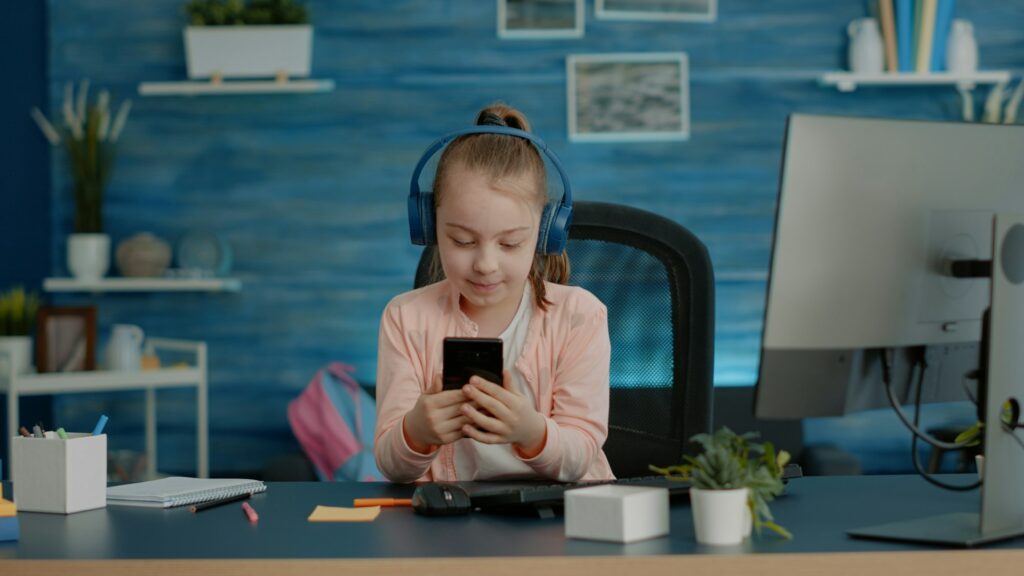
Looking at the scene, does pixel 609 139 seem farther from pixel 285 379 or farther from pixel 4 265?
pixel 4 265

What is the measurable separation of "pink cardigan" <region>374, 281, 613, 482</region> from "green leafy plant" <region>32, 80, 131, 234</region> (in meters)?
2.38

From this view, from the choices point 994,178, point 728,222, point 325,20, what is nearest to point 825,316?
point 994,178

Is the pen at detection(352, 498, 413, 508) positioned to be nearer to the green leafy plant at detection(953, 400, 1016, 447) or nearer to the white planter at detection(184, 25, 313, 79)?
the green leafy plant at detection(953, 400, 1016, 447)

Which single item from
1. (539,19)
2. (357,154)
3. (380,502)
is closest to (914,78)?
(539,19)

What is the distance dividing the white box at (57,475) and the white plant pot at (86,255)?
2.53 meters

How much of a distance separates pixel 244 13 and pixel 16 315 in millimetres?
1179

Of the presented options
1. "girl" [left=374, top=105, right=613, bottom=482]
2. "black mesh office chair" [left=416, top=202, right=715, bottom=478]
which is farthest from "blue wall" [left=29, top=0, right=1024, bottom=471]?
"girl" [left=374, top=105, right=613, bottom=482]

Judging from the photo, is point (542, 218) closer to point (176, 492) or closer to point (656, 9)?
→ point (176, 492)

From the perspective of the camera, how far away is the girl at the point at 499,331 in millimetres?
1463

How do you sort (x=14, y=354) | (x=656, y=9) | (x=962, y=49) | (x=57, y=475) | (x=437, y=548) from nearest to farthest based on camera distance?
(x=437, y=548) → (x=57, y=475) → (x=14, y=354) → (x=962, y=49) → (x=656, y=9)

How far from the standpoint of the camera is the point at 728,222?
12.4 ft

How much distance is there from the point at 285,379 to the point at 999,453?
118 inches

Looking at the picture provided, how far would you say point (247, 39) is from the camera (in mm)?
3664

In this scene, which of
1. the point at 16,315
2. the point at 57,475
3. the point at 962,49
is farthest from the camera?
the point at 962,49
